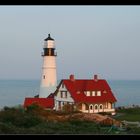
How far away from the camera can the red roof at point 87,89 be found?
45.8ft

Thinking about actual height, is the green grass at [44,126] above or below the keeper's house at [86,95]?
below

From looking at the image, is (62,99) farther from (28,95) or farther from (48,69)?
(28,95)

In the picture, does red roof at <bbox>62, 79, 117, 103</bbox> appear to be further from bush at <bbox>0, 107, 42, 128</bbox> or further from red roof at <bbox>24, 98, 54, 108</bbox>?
bush at <bbox>0, 107, 42, 128</bbox>

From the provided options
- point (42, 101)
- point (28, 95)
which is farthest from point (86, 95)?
point (28, 95)

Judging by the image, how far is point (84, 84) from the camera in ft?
46.1

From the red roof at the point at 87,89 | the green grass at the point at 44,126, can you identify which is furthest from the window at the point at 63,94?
the green grass at the point at 44,126

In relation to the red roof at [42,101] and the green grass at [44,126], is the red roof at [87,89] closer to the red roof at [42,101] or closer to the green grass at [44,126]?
the red roof at [42,101]

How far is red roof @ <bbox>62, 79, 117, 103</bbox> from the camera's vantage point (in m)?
14.0

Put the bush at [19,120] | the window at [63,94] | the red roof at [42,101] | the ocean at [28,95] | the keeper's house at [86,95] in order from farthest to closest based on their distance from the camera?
the ocean at [28,95], the window at [63,94], the keeper's house at [86,95], the red roof at [42,101], the bush at [19,120]

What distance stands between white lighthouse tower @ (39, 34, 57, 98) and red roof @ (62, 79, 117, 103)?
45.3 inches

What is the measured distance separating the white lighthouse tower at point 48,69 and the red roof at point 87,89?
115cm

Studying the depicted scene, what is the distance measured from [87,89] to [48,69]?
2.01 meters

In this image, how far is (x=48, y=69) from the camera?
15305 mm
